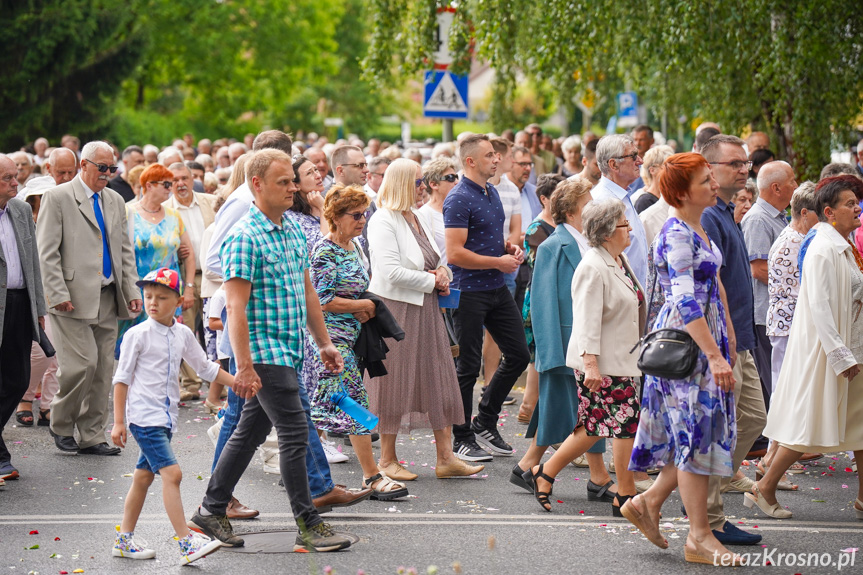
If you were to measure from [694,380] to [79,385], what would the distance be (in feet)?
16.5

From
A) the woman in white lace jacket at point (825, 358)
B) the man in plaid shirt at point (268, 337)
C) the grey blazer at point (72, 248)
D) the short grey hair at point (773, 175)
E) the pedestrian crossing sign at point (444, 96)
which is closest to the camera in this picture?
the man in plaid shirt at point (268, 337)

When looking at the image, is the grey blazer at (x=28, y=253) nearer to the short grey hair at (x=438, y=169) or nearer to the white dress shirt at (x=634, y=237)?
the short grey hair at (x=438, y=169)

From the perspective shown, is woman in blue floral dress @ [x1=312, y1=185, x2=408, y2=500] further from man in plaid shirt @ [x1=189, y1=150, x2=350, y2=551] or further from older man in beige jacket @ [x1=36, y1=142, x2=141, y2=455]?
older man in beige jacket @ [x1=36, y1=142, x2=141, y2=455]

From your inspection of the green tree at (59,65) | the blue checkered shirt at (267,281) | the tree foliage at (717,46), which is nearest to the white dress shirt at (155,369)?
the blue checkered shirt at (267,281)

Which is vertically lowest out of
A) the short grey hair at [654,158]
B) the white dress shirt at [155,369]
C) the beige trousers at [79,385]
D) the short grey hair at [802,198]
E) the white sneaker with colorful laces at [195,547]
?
the white sneaker with colorful laces at [195,547]

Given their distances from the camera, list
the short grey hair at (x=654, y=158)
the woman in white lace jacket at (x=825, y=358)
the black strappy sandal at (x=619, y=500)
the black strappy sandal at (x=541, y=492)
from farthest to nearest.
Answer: the short grey hair at (x=654, y=158)
the black strappy sandal at (x=541, y=492)
the black strappy sandal at (x=619, y=500)
the woman in white lace jacket at (x=825, y=358)

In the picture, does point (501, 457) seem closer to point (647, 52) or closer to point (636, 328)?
point (636, 328)

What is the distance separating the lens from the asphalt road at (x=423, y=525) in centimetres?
602

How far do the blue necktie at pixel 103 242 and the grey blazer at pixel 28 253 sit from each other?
0.57 metres

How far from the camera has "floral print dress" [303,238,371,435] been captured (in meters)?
7.45

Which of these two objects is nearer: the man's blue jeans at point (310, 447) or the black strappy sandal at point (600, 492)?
the man's blue jeans at point (310, 447)

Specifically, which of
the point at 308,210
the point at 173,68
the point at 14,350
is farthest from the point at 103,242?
the point at 173,68

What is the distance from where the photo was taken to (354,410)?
7047 mm

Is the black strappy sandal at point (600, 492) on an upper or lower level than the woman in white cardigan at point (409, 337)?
lower
